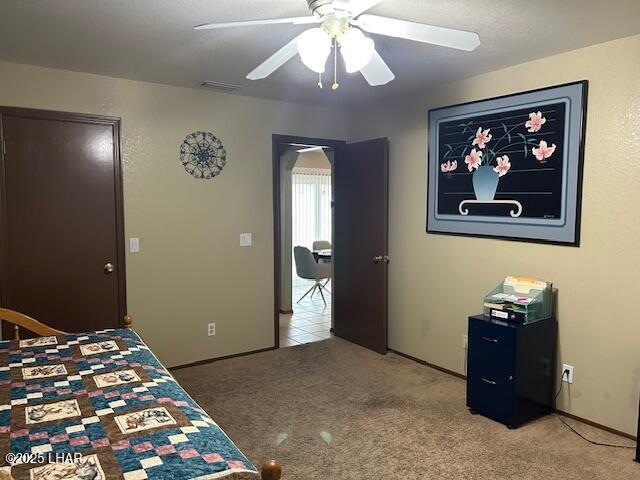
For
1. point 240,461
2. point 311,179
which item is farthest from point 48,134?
point 311,179

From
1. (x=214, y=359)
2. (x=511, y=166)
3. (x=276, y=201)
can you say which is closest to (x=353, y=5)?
(x=511, y=166)

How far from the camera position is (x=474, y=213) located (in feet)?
12.2

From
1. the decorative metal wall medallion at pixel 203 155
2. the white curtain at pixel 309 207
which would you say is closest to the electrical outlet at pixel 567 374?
the decorative metal wall medallion at pixel 203 155

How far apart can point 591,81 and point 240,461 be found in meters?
2.93

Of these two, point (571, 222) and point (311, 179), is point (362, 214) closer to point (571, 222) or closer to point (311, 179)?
point (571, 222)

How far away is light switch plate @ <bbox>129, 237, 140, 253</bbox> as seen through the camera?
3.84 metres

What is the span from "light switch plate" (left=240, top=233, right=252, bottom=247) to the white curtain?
11.7 feet

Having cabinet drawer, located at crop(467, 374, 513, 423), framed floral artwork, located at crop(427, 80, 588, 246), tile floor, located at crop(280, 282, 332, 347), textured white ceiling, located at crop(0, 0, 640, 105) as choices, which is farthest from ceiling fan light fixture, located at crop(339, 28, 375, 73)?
tile floor, located at crop(280, 282, 332, 347)

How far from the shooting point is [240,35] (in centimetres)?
270

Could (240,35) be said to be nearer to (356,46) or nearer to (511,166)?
(356,46)

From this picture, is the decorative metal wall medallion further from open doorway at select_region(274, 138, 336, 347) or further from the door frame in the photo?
open doorway at select_region(274, 138, 336, 347)

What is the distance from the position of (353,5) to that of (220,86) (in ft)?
7.44

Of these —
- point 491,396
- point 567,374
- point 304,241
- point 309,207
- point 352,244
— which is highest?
point 309,207

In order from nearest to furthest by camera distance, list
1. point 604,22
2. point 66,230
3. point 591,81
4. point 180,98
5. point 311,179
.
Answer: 1. point 604,22
2. point 591,81
3. point 66,230
4. point 180,98
5. point 311,179
